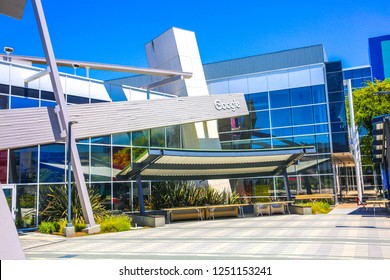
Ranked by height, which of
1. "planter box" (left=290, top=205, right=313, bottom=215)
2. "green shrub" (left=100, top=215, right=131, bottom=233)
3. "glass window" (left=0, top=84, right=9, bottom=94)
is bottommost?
"planter box" (left=290, top=205, right=313, bottom=215)

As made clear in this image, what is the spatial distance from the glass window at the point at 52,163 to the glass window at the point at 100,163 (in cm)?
187

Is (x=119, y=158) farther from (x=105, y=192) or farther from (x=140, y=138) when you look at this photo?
(x=105, y=192)

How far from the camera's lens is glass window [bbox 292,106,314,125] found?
29328 millimetres

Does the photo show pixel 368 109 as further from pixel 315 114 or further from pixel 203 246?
pixel 203 246

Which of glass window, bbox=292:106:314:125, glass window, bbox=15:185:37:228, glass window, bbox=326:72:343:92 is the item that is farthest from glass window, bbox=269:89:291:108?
glass window, bbox=15:185:37:228

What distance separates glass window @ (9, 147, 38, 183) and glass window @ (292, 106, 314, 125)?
1905cm

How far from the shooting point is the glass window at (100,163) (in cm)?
2141

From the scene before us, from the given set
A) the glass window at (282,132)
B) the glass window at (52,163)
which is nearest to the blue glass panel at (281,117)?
the glass window at (282,132)

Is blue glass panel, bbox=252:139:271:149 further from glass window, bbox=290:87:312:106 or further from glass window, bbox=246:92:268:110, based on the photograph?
glass window, bbox=290:87:312:106

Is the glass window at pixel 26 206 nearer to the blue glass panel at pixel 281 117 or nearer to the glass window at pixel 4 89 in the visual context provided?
the glass window at pixel 4 89

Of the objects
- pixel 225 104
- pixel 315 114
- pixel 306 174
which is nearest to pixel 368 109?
pixel 315 114

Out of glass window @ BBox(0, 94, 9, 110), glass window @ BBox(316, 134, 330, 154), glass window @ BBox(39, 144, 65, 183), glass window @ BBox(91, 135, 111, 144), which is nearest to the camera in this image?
glass window @ BBox(0, 94, 9, 110)

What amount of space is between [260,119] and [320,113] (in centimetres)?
459

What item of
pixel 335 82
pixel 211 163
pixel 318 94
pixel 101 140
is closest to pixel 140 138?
pixel 101 140
